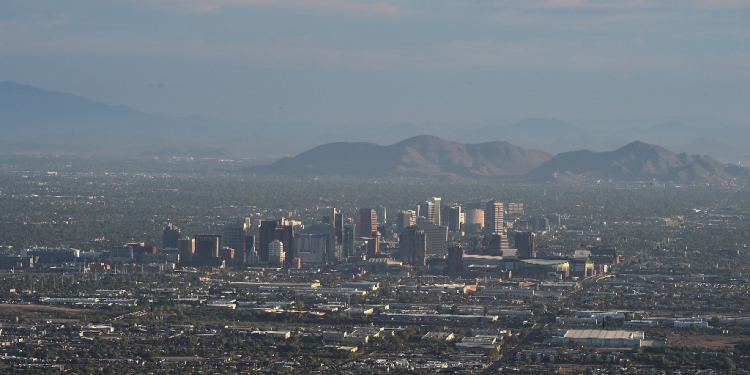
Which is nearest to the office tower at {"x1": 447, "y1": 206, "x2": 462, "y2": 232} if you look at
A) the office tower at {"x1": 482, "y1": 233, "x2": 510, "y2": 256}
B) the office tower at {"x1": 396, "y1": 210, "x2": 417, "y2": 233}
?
the office tower at {"x1": 396, "y1": 210, "x2": 417, "y2": 233}

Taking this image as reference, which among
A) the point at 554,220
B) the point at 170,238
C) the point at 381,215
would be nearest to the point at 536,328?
the point at 170,238

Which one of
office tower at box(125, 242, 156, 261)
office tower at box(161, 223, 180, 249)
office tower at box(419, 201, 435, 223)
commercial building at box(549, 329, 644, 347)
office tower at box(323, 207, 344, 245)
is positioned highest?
office tower at box(419, 201, 435, 223)

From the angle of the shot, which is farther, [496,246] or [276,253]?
[496,246]

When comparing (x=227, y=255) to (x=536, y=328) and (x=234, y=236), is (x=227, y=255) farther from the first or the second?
(x=536, y=328)

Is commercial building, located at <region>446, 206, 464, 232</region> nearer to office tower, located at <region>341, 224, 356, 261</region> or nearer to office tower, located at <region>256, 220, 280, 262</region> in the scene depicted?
office tower, located at <region>341, 224, 356, 261</region>

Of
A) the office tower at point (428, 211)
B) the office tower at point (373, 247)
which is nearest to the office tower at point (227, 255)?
the office tower at point (373, 247)

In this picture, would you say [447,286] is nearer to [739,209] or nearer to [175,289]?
[175,289]

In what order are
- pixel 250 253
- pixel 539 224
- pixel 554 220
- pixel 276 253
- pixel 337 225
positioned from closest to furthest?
pixel 276 253 < pixel 250 253 < pixel 337 225 < pixel 539 224 < pixel 554 220

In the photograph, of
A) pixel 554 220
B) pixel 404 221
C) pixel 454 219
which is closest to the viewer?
pixel 404 221
